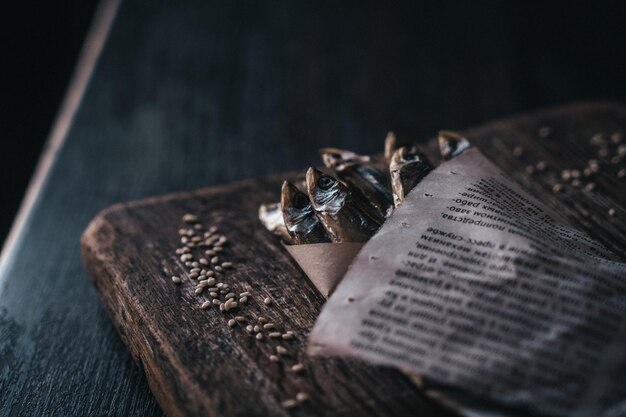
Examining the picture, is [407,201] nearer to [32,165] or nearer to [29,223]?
[29,223]

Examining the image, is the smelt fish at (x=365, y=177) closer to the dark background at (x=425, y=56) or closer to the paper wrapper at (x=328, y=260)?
the paper wrapper at (x=328, y=260)

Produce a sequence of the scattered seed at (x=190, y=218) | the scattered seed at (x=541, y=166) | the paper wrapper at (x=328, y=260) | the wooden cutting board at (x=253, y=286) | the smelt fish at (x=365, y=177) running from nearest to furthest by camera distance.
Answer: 1. the wooden cutting board at (x=253, y=286)
2. the paper wrapper at (x=328, y=260)
3. the smelt fish at (x=365, y=177)
4. the scattered seed at (x=190, y=218)
5. the scattered seed at (x=541, y=166)

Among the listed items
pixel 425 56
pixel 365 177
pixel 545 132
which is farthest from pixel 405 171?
pixel 425 56

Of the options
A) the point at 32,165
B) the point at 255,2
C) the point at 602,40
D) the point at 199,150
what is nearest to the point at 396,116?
the point at 199,150

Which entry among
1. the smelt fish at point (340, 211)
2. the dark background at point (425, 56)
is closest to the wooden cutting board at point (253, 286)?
the smelt fish at point (340, 211)

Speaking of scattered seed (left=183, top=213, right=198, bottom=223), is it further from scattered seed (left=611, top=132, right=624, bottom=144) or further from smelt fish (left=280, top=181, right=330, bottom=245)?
scattered seed (left=611, top=132, right=624, bottom=144)

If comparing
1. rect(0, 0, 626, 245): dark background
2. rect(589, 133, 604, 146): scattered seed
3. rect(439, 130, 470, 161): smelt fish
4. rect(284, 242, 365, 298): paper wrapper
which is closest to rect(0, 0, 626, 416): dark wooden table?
rect(0, 0, 626, 245): dark background
